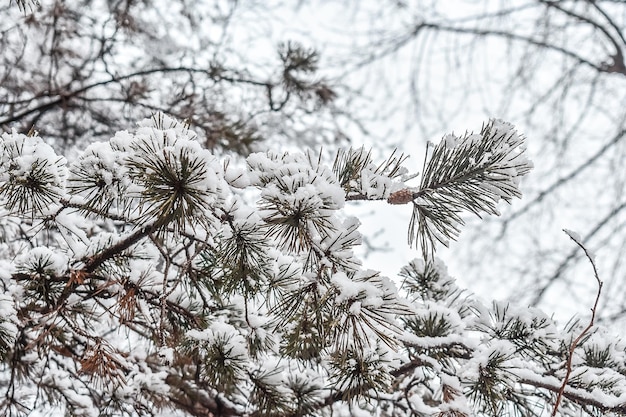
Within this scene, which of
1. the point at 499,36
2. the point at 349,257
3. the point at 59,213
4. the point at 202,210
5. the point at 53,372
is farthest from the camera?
the point at 499,36

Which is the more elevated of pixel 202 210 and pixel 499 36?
pixel 499 36

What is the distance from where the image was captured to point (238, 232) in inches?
36.0

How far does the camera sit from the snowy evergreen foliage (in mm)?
829

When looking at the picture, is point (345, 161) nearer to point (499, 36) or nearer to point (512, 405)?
point (512, 405)

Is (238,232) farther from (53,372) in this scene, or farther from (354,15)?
(354,15)

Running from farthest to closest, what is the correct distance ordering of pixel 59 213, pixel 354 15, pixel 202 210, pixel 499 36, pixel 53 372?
1. pixel 354 15
2. pixel 499 36
3. pixel 53 372
4. pixel 59 213
5. pixel 202 210

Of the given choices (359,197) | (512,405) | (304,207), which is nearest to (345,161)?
(359,197)

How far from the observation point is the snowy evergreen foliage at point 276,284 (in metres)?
A: 0.83

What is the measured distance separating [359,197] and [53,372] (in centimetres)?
124

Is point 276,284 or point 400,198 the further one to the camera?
point 276,284

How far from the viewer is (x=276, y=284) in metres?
1.06

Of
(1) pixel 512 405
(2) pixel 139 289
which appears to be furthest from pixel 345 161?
(1) pixel 512 405

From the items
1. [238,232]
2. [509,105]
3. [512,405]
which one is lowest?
[512,405]

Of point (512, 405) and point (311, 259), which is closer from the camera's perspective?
point (311, 259)
